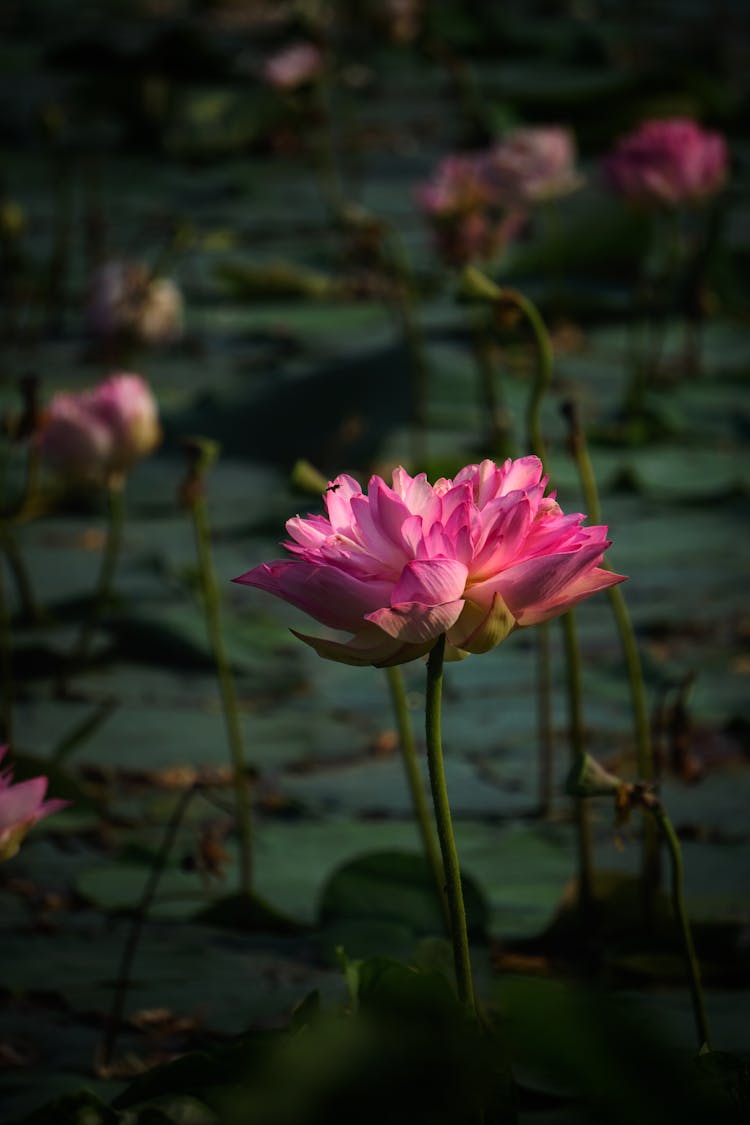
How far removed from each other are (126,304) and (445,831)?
6.35 feet

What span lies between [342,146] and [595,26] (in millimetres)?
1677

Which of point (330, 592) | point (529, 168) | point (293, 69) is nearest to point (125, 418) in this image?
point (330, 592)

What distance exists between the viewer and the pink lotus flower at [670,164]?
2.27 meters

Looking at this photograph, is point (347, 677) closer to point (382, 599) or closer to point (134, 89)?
point (382, 599)

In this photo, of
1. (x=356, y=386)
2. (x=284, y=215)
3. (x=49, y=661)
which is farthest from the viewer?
(x=284, y=215)

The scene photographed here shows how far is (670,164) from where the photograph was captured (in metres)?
2.28

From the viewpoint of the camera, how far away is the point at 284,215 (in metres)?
3.71

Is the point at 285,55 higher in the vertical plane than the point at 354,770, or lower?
higher

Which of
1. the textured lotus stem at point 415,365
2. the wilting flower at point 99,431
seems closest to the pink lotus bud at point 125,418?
the wilting flower at point 99,431

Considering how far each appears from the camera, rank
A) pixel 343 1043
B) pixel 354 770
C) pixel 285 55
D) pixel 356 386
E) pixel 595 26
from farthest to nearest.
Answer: pixel 595 26
pixel 285 55
pixel 356 386
pixel 354 770
pixel 343 1043

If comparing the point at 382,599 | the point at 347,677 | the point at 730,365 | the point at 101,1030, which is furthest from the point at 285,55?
the point at 382,599

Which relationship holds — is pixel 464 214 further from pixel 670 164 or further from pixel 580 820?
pixel 580 820

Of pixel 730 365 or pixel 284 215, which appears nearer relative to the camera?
pixel 730 365

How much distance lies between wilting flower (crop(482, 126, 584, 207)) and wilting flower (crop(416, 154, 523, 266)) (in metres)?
0.02
